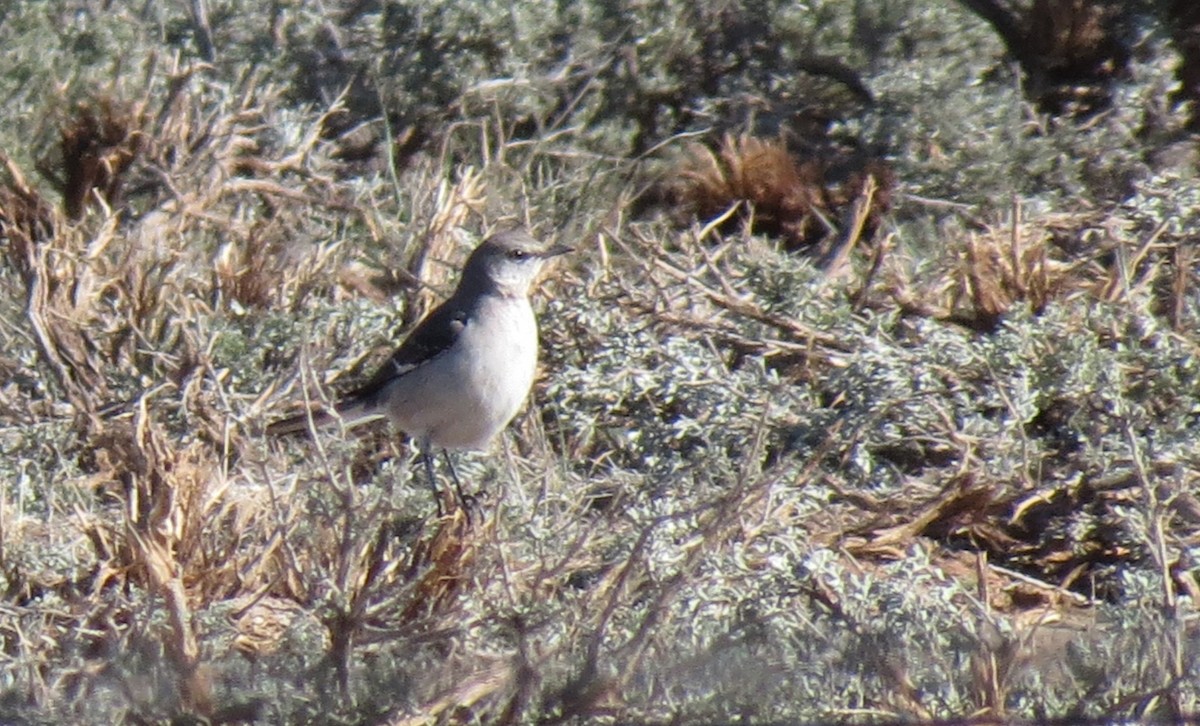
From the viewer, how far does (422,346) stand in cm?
570

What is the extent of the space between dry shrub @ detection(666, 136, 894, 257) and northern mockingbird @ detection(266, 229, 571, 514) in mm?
1554

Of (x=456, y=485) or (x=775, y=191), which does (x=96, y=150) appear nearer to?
(x=456, y=485)

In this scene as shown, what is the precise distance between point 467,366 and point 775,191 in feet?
7.00

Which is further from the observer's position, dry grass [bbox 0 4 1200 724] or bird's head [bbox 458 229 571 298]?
bird's head [bbox 458 229 571 298]

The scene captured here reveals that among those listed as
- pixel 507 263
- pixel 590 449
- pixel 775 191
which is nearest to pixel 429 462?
pixel 590 449

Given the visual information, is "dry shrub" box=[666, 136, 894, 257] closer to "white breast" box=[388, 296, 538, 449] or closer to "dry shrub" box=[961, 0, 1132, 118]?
"dry shrub" box=[961, 0, 1132, 118]

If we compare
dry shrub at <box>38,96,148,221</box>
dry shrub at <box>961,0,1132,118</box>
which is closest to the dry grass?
dry shrub at <box>38,96,148,221</box>

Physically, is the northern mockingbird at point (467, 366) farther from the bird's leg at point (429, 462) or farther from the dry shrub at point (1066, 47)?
the dry shrub at point (1066, 47)

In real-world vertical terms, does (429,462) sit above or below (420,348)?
below

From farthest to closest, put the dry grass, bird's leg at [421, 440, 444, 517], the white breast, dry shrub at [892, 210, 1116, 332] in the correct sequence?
dry shrub at [892, 210, 1116, 332], bird's leg at [421, 440, 444, 517], the white breast, the dry grass

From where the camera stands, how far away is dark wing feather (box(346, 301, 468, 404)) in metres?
5.65

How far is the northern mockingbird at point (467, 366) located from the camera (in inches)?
216

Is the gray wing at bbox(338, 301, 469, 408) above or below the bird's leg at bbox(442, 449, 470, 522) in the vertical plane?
above

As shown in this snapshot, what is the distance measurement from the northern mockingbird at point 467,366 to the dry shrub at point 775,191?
61.2 inches
